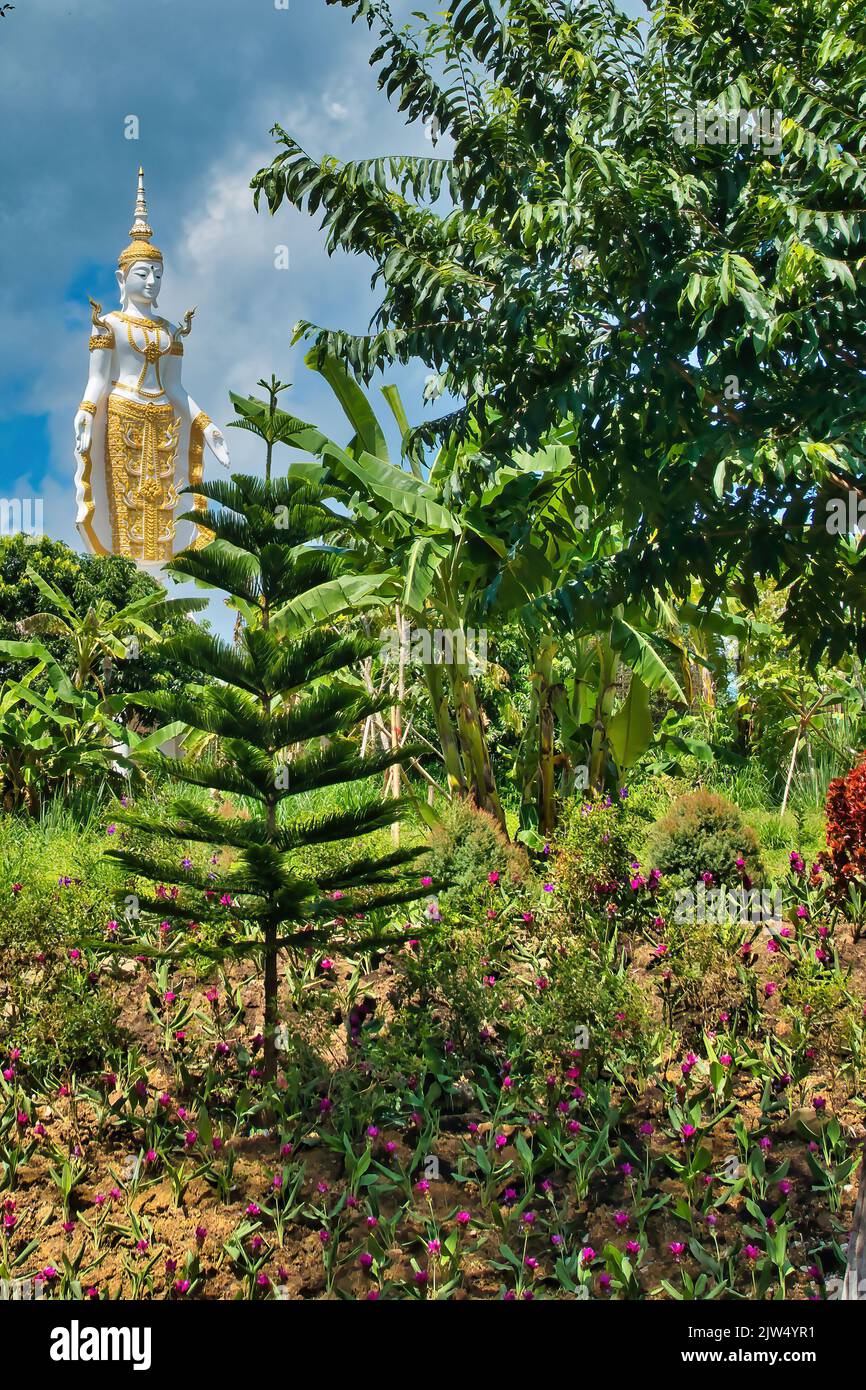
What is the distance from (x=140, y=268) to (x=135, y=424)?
2583mm

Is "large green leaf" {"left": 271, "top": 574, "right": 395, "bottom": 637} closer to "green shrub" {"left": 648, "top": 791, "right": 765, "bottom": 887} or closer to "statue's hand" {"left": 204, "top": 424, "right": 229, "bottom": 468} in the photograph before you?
"green shrub" {"left": 648, "top": 791, "right": 765, "bottom": 887}

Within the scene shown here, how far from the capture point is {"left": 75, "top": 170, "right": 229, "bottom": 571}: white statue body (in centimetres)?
1745

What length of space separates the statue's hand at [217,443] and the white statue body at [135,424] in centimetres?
2

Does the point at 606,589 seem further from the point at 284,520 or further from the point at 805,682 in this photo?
the point at 805,682

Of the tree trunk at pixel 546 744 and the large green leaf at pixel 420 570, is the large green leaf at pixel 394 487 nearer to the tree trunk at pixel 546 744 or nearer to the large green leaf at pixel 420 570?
the large green leaf at pixel 420 570

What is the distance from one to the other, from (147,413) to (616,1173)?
15.8m

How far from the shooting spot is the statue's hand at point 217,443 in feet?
58.9

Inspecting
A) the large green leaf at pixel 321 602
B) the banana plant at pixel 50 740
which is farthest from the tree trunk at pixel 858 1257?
the banana plant at pixel 50 740

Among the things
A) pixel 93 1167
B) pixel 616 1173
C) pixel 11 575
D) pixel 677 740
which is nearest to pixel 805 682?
pixel 677 740

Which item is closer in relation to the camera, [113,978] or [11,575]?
[113,978]

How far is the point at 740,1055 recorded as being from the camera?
4793 millimetres

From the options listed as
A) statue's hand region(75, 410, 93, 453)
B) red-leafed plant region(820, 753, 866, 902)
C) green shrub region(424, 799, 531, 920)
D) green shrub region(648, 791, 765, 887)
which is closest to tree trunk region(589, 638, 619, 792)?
green shrub region(424, 799, 531, 920)

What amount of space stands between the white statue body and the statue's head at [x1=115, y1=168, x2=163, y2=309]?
0.05 feet

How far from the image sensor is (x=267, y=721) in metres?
4.71
